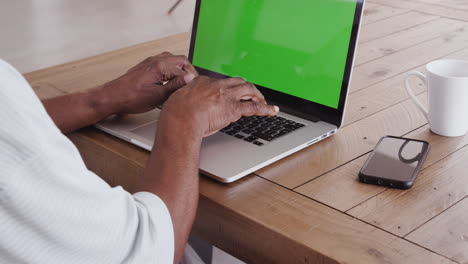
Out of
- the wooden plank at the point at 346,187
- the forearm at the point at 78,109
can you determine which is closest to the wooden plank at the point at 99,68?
the forearm at the point at 78,109

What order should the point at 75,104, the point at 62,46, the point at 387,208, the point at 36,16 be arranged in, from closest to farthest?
1. the point at 387,208
2. the point at 75,104
3. the point at 62,46
4. the point at 36,16

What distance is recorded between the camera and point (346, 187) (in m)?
1.17

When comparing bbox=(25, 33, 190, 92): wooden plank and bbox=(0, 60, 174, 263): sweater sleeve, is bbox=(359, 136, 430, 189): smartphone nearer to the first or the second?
bbox=(0, 60, 174, 263): sweater sleeve

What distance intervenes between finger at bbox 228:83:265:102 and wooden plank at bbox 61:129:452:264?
0.17 meters

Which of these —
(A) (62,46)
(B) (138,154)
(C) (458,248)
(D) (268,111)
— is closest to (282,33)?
(D) (268,111)

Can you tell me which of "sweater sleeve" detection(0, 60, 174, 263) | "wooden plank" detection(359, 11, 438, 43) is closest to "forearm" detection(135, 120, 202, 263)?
"sweater sleeve" detection(0, 60, 174, 263)

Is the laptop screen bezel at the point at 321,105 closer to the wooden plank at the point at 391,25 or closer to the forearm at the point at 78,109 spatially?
the forearm at the point at 78,109

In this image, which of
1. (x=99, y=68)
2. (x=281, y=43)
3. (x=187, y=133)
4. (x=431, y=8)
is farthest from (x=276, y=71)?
(x=431, y=8)

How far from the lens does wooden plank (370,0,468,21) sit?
2.18 m

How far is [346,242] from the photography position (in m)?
1.01

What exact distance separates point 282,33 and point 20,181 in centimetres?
81

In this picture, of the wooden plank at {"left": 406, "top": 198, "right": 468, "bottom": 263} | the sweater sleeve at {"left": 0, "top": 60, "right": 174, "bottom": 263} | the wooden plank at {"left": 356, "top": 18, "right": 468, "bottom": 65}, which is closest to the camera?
the sweater sleeve at {"left": 0, "top": 60, "right": 174, "bottom": 263}

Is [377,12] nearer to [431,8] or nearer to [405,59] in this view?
[431,8]

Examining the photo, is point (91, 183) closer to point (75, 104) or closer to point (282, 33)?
point (75, 104)
